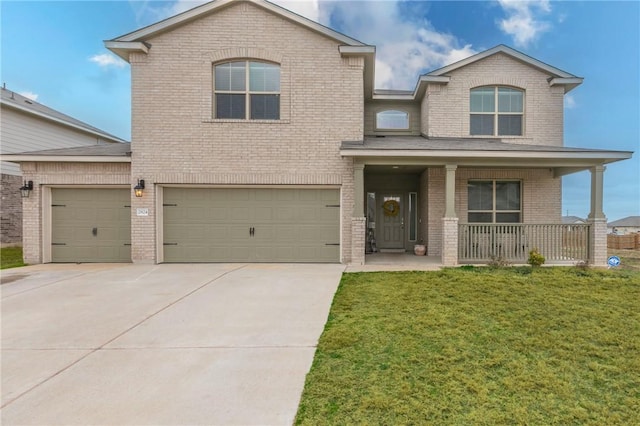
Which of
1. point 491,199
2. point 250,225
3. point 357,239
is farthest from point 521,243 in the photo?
point 250,225

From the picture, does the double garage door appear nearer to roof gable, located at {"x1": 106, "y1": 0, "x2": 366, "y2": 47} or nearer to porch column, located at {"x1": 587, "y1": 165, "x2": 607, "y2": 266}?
roof gable, located at {"x1": 106, "y1": 0, "x2": 366, "y2": 47}

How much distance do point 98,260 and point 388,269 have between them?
846 centimetres

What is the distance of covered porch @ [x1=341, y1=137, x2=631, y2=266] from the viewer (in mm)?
8828

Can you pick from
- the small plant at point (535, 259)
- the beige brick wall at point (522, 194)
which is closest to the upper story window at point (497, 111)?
the beige brick wall at point (522, 194)

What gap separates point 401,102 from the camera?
1260 centimetres

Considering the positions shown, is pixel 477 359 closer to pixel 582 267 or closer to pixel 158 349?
pixel 158 349

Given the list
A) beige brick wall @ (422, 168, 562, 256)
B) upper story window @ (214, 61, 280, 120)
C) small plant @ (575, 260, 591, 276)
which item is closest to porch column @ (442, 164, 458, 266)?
beige brick wall @ (422, 168, 562, 256)

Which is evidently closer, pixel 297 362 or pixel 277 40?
pixel 297 362

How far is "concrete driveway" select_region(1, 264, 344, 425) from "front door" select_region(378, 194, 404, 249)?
5.80 metres

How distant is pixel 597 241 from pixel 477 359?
26.8 feet

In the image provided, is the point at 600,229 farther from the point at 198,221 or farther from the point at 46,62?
the point at 46,62

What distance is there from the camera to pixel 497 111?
37.1 ft

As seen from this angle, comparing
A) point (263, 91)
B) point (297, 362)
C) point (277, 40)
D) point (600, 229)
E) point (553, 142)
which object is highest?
point (277, 40)

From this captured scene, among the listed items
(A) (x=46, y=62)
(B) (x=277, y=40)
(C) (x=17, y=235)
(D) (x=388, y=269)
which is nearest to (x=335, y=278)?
(D) (x=388, y=269)
